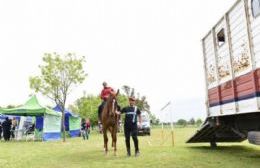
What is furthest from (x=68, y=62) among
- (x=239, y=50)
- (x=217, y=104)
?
(x=239, y=50)

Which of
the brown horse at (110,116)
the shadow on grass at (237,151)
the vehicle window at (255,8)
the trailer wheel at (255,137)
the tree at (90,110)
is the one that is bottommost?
the shadow on grass at (237,151)

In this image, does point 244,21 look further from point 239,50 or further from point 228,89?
point 228,89

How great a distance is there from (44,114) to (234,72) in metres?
19.4

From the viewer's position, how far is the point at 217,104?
11.0m

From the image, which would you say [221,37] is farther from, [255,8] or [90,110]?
[90,110]

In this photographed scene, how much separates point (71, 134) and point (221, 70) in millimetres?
28133

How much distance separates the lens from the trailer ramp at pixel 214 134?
481 inches

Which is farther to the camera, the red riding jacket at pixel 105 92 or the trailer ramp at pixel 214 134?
the red riding jacket at pixel 105 92

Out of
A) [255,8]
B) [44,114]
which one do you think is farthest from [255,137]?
[44,114]

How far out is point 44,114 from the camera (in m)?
26.5

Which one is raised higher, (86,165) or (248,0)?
(248,0)

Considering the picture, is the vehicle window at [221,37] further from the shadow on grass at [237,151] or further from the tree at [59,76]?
the tree at [59,76]

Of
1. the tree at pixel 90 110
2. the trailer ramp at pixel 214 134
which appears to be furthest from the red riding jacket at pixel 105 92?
the tree at pixel 90 110

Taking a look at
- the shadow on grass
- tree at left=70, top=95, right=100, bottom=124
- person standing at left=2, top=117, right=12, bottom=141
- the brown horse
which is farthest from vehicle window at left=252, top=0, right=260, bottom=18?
tree at left=70, top=95, right=100, bottom=124
